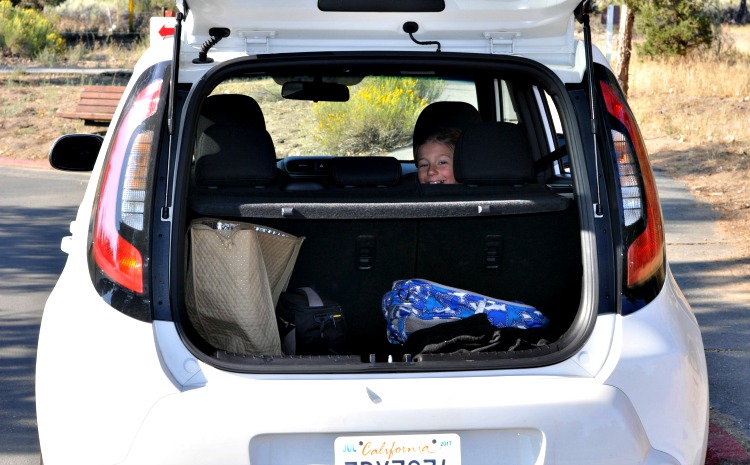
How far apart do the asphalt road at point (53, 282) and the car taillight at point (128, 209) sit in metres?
1.72

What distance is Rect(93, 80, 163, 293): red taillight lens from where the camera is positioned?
257cm

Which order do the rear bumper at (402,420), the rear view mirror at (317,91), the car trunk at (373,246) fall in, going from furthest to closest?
the rear view mirror at (317,91) → the car trunk at (373,246) → the rear bumper at (402,420)

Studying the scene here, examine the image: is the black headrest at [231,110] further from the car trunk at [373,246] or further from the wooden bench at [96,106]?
the wooden bench at [96,106]

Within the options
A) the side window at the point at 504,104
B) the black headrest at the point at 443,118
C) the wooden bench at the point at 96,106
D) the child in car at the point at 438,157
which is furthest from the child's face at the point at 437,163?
the wooden bench at the point at 96,106

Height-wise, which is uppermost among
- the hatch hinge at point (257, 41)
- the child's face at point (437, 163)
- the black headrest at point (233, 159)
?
the hatch hinge at point (257, 41)

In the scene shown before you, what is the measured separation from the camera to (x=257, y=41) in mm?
2844

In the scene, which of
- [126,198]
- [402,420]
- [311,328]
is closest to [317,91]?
[311,328]

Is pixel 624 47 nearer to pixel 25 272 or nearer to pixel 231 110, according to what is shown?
pixel 25 272

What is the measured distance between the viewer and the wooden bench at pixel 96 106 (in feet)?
48.1

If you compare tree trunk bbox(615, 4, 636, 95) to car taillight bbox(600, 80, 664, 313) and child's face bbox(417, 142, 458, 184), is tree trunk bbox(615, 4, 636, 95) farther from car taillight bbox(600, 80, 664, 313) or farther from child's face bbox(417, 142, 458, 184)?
car taillight bbox(600, 80, 664, 313)

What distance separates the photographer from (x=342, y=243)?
3617mm

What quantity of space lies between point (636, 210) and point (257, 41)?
3.87ft

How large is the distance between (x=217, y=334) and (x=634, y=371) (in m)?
1.27

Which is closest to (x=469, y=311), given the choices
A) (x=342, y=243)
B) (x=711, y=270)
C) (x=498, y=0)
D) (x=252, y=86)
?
(x=342, y=243)
